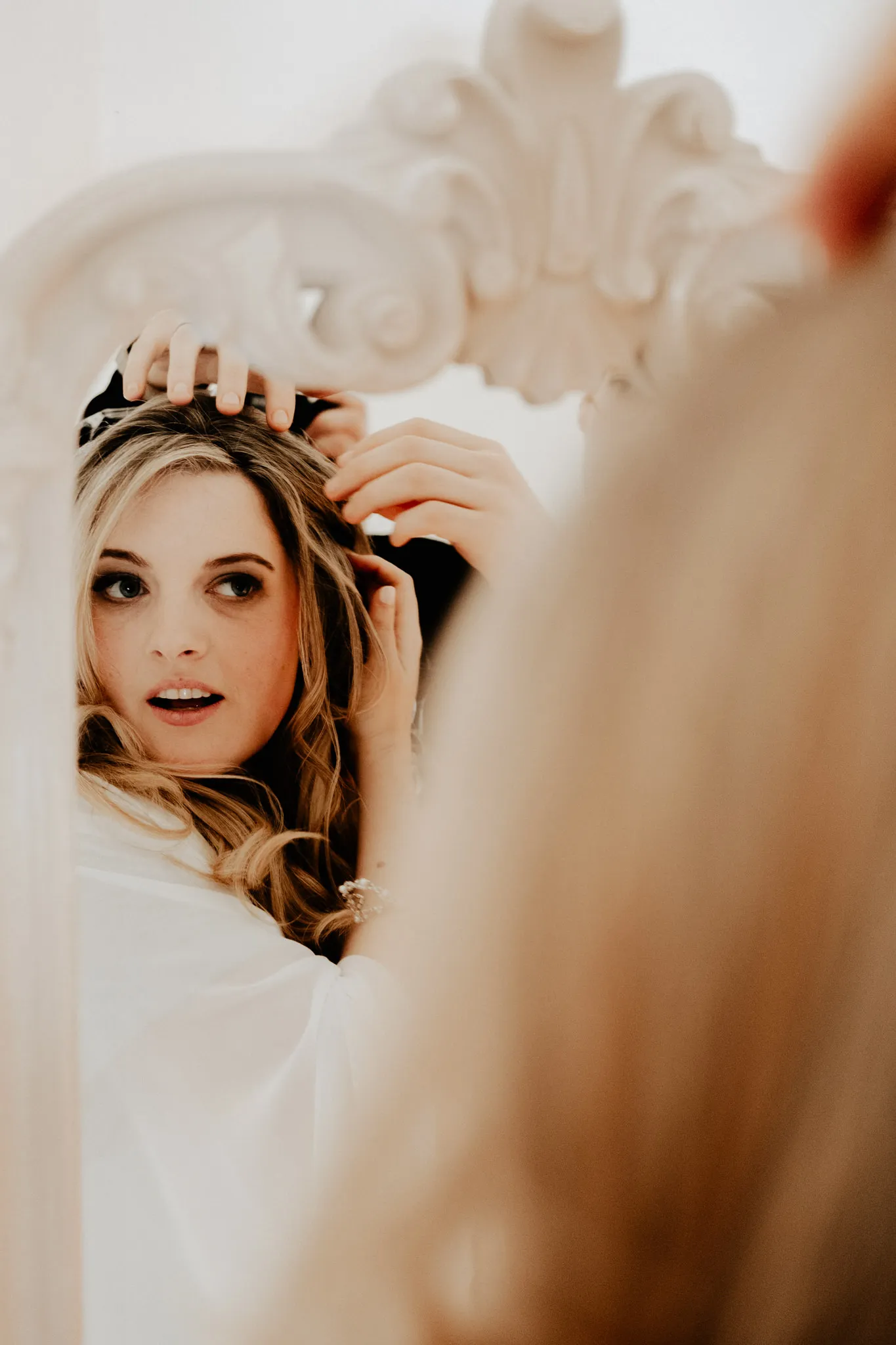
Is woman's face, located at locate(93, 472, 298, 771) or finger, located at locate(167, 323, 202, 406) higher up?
finger, located at locate(167, 323, 202, 406)

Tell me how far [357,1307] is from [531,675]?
0.21 metres

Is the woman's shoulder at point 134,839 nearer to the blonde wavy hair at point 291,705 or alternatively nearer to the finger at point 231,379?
the blonde wavy hair at point 291,705

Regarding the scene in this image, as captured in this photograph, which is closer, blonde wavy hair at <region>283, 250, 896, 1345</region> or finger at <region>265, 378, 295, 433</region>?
blonde wavy hair at <region>283, 250, 896, 1345</region>

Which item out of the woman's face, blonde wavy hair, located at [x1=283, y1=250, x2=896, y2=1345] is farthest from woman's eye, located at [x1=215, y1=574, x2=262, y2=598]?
blonde wavy hair, located at [x1=283, y1=250, x2=896, y2=1345]

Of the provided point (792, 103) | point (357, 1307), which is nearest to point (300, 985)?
point (357, 1307)

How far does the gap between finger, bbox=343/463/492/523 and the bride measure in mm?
16

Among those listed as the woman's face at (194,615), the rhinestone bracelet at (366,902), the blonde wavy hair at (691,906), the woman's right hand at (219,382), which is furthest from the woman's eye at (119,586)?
the blonde wavy hair at (691,906)

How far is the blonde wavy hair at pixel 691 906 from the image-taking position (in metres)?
0.29

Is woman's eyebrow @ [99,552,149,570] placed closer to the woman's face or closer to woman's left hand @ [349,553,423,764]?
the woman's face

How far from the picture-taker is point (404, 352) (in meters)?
0.61

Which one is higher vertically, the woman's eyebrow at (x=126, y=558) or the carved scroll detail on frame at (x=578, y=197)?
the carved scroll detail on frame at (x=578, y=197)

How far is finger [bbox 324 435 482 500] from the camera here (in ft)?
2.10

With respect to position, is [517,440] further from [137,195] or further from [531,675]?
[531,675]

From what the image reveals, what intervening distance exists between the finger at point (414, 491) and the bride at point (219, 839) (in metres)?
0.02
